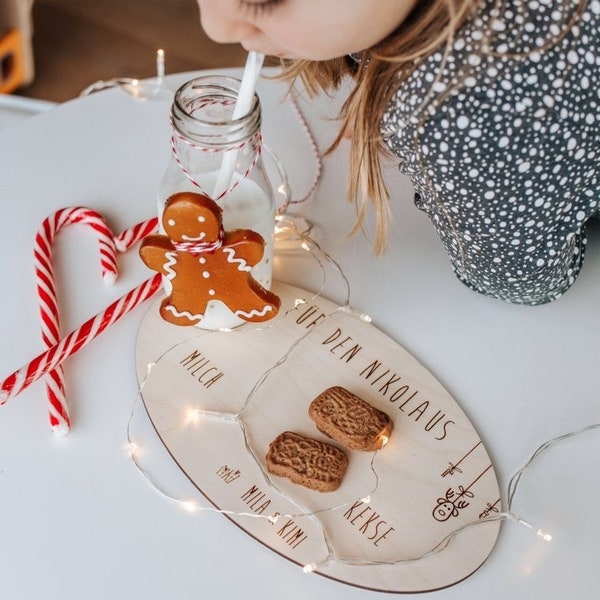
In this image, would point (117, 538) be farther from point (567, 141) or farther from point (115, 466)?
point (567, 141)

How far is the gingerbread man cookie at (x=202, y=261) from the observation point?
1.89 feet

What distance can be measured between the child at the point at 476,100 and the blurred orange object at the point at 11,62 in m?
1.11

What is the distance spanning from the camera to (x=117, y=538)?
58 centimetres

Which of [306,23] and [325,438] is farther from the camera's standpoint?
[325,438]

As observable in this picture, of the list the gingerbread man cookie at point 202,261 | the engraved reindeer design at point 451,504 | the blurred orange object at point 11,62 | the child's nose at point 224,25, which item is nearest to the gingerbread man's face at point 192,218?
the gingerbread man cookie at point 202,261

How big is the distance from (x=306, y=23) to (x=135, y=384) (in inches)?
12.6

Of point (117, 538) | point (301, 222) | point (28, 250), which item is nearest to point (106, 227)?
point (28, 250)

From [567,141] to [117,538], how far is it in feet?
1.43

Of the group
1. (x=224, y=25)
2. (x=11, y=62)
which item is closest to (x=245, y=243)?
(x=224, y=25)

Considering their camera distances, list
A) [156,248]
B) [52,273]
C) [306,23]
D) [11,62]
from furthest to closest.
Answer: [11,62] < [52,273] < [156,248] < [306,23]

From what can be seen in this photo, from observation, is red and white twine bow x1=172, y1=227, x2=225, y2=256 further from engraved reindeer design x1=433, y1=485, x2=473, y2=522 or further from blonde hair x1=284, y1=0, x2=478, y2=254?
engraved reindeer design x1=433, y1=485, x2=473, y2=522

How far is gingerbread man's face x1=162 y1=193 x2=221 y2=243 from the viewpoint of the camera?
1.86ft

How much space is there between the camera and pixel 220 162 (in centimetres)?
65

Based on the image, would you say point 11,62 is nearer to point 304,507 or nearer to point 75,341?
point 75,341
